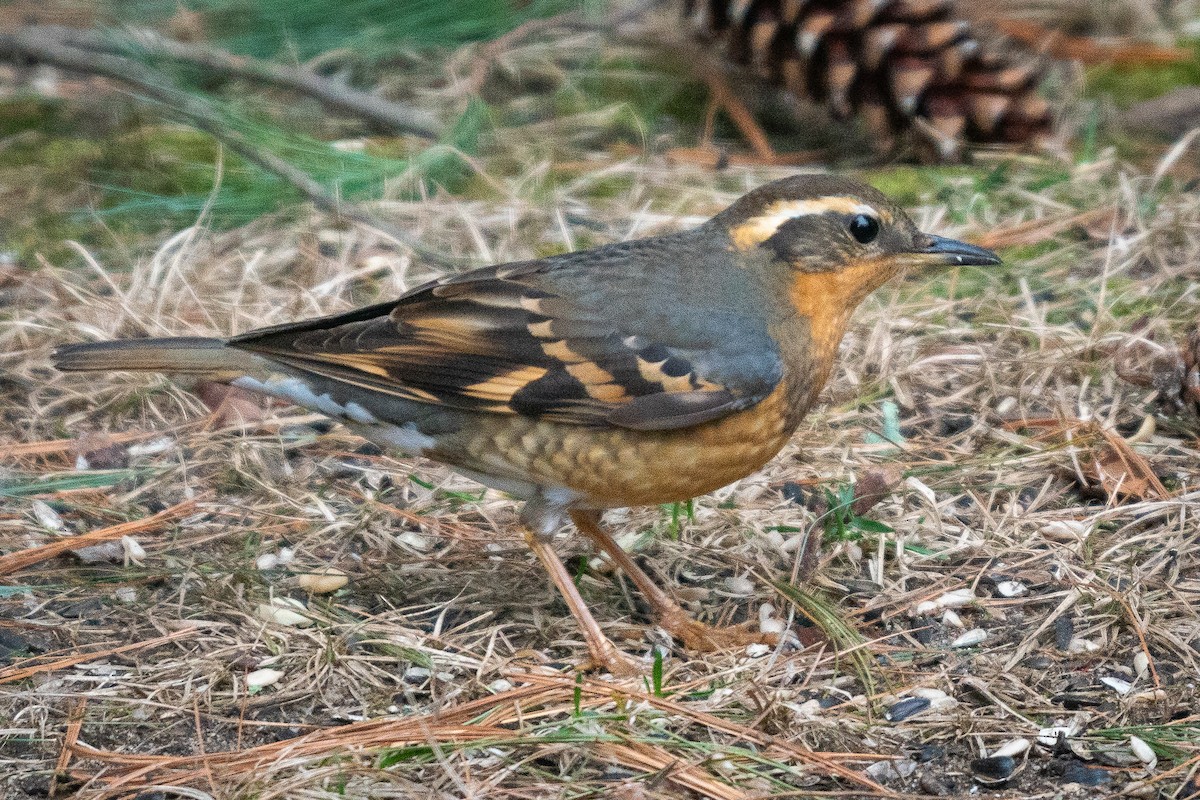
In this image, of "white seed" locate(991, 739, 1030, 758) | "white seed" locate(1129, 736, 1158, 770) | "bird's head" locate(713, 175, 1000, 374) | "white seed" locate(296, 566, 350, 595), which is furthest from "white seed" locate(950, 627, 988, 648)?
"white seed" locate(296, 566, 350, 595)

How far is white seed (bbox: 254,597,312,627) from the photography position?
4.52 meters

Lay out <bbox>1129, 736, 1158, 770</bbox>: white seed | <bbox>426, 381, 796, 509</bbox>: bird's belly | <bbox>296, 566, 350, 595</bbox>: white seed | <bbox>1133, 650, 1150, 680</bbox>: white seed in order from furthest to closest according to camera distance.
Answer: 1. <bbox>296, 566, 350, 595</bbox>: white seed
2. <bbox>426, 381, 796, 509</bbox>: bird's belly
3. <bbox>1133, 650, 1150, 680</bbox>: white seed
4. <bbox>1129, 736, 1158, 770</bbox>: white seed

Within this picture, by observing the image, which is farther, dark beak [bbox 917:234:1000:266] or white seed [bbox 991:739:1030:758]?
dark beak [bbox 917:234:1000:266]

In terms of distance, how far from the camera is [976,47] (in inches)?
298

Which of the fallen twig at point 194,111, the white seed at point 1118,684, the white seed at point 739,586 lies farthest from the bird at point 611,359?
the fallen twig at point 194,111

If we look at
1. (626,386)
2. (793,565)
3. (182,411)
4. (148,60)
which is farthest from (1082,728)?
(148,60)

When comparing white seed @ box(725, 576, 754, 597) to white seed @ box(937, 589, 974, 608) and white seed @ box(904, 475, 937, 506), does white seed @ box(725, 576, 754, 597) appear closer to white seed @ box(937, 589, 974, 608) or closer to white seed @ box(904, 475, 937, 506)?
white seed @ box(937, 589, 974, 608)

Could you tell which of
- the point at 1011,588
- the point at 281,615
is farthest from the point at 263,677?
the point at 1011,588

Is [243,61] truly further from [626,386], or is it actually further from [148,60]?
[626,386]

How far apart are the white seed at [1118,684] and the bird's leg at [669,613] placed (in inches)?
40.4

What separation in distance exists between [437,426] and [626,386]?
65 cm

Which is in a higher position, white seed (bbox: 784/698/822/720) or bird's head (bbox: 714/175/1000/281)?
bird's head (bbox: 714/175/1000/281)

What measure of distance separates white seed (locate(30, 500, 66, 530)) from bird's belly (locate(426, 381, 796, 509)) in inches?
65.4

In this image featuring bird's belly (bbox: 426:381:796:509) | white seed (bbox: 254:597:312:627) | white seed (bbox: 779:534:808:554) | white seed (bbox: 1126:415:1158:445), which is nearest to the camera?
bird's belly (bbox: 426:381:796:509)
